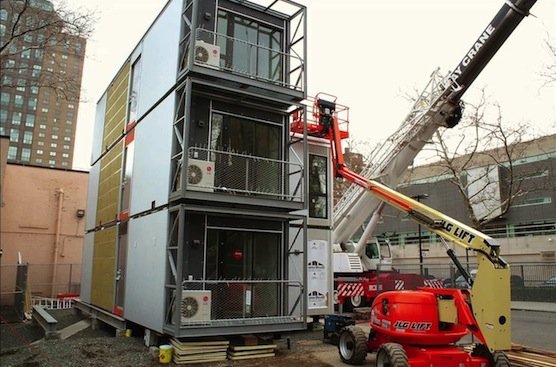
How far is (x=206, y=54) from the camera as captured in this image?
10500 millimetres

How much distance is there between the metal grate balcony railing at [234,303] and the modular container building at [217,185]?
0.03 metres

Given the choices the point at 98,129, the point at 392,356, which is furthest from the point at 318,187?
the point at 98,129

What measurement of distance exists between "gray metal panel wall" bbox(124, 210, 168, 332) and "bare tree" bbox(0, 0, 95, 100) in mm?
7640

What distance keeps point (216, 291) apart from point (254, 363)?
1.76 meters

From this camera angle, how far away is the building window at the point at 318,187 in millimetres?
14633

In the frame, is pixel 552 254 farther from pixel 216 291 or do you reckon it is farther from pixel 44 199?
pixel 44 199

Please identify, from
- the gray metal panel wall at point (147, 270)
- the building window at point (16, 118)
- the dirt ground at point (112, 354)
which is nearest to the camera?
the dirt ground at point (112, 354)

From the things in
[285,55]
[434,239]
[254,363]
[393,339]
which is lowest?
[254,363]

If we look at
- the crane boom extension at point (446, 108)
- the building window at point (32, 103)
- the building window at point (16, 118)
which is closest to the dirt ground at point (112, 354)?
the crane boom extension at point (446, 108)

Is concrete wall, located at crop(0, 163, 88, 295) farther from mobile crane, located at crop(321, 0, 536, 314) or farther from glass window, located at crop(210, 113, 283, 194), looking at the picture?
glass window, located at crop(210, 113, 283, 194)

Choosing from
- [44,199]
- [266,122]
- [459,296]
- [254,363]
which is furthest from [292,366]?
[44,199]

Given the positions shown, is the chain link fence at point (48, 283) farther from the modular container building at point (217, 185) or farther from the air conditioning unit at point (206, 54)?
the air conditioning unit at point (206, 54)

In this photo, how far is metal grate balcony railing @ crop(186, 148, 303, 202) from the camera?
10117mm

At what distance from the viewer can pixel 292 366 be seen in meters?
9.47
